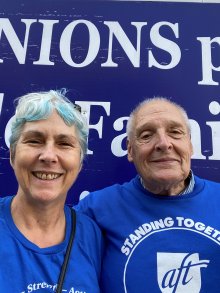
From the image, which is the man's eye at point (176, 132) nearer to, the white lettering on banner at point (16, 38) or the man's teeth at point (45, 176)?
the man's teeth at point (45, 176)

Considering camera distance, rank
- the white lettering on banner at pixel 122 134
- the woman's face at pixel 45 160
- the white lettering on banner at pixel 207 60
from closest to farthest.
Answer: the woman's face at pixel 45 160 → the white lettering on banner at pixel 122 134 → the white lettering on banner at pixel 207 60

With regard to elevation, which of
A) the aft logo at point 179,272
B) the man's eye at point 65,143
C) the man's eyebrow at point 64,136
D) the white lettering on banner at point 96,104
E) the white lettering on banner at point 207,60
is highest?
the white lettering on banner at point 207,60

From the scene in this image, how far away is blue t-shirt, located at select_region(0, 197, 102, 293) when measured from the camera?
2.92 ft

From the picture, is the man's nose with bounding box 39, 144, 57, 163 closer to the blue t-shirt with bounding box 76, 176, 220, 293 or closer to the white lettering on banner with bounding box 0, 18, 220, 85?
the blue t-shirt with bounding box 76, 176, 220, 293

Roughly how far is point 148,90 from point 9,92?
71 centimetres

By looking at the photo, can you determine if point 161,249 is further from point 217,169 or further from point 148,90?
point 148,90

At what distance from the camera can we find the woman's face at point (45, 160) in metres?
0.99

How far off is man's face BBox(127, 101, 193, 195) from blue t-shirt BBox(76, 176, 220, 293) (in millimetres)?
68

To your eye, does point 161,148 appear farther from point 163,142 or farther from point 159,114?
point 159,114

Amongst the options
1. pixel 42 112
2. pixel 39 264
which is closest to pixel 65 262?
pixel 39 264

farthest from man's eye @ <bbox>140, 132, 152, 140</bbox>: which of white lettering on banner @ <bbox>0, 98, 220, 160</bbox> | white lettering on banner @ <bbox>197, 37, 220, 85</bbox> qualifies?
white lettering on banner @ <bbox>197, 37, 220, 85</bbox>

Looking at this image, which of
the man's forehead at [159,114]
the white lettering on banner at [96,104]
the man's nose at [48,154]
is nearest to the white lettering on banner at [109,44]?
the white lettering on banner at [96,104]

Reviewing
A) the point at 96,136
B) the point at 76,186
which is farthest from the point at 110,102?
the point at 76,186

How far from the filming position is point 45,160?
3.24 feet
